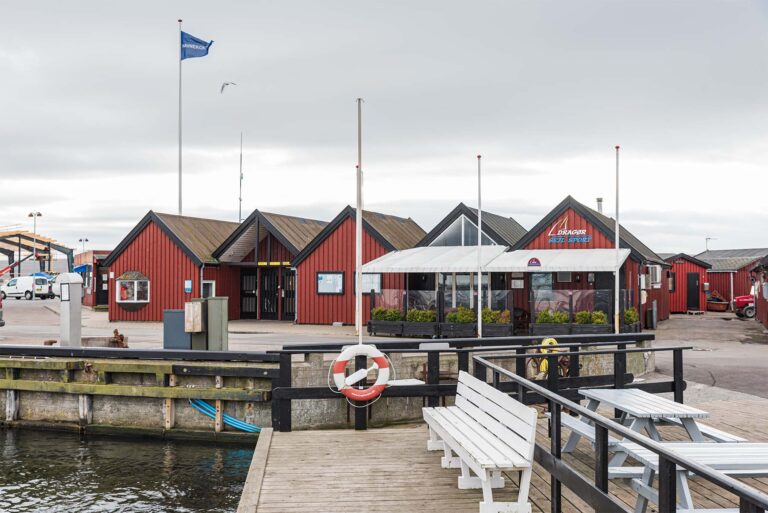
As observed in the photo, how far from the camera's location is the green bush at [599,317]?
25484 mm

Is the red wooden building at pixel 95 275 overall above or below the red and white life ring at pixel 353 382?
above

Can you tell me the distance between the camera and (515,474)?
759 centimetres

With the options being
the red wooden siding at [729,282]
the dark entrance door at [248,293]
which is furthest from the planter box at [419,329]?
the red wooden siding at [729,282]

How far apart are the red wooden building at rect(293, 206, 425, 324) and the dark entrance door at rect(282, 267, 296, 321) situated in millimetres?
2102

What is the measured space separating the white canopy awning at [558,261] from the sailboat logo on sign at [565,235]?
19.9 inches

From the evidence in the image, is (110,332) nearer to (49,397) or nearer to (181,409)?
(49,397)

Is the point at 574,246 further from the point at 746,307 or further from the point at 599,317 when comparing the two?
the point at 746,307

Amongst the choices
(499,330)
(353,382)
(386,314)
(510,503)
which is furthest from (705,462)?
(386,314)

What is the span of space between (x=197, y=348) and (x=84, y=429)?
260 centimetres

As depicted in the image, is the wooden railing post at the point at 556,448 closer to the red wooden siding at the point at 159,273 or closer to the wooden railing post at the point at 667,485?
the wooden railing post at the point at 667,485

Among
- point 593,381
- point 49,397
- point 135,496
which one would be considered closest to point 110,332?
point 49,397

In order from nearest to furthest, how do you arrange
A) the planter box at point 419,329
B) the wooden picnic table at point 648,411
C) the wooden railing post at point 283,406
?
the wooden picnic table at point 648,411
the wooden railing post at point 283,406
the planter box at point 419,329

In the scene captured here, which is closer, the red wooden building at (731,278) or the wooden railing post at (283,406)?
the wooden railing post at (283,406)

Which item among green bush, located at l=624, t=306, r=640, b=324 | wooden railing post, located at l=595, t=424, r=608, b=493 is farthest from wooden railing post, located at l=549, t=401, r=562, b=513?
green bush, located at l=624, t=306, r=640, b=324
